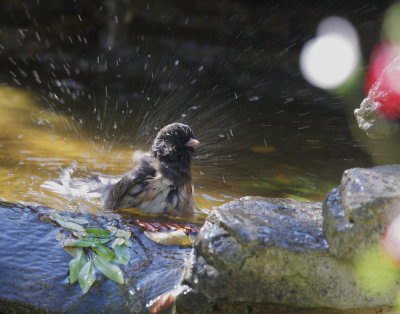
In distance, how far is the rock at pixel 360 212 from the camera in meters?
1.72

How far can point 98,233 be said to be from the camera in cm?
252

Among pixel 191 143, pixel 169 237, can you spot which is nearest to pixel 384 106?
pixel 169 237

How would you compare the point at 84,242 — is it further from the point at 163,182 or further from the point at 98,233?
the point at 163,182

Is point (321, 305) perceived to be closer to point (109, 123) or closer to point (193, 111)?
point (109, 123)

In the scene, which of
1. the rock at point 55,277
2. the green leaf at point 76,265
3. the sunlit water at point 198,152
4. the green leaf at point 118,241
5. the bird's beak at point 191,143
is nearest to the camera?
the rock at point 55,277

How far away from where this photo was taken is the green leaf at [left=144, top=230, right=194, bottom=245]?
2.63 metres

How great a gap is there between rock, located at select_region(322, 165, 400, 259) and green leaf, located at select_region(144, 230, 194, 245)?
1042mm

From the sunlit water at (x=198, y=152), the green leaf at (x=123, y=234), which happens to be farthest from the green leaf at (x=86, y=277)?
the sunlit water at (x=198, y=152)

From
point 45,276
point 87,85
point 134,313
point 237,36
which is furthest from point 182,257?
point 237,36

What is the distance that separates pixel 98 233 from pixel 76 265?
36cm

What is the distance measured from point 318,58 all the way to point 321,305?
Answer: 826cm

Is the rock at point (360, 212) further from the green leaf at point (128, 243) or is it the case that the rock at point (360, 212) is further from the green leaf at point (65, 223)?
the green leaf at point (65, 223)

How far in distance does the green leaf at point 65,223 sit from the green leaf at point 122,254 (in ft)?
0.87

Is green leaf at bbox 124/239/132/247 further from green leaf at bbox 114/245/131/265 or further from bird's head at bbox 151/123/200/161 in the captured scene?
bird's head at bbox 151/123/200/161
